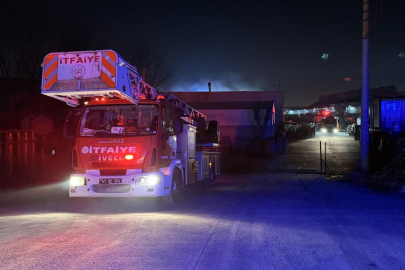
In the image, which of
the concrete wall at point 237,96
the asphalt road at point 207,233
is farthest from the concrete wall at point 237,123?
the asphalt road at point 207,233

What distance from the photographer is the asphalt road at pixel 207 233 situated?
5176 millimetres

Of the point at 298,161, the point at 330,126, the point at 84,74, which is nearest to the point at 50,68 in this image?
the point at 84,74

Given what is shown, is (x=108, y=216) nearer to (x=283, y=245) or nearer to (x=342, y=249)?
(x=283, y=245)

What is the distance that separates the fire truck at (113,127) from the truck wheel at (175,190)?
3cm

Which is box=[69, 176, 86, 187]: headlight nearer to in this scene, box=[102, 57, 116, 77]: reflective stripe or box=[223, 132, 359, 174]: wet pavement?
box=[102, 57, 116, 77]: reflective stripe

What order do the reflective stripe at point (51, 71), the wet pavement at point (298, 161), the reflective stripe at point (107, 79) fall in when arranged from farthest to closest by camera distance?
the wet pavement at point (298, 161) → the reflective stripe at point (51, 71) → the reflective stripe at point (107, 79)

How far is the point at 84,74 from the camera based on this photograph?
8234 millimetres

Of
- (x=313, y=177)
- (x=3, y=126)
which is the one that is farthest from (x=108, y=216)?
(x=3, y=126)

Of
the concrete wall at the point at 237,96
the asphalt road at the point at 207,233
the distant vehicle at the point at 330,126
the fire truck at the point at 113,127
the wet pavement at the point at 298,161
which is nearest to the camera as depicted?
the asphalt road at the point at 207,233

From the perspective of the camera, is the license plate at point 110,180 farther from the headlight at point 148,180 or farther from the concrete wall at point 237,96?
the concrete wall at point 237,96

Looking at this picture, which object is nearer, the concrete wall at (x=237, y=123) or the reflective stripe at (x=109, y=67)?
the reflective stripe at (x=109, y=67)

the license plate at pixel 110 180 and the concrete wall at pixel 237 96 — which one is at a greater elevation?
the concrete wall at pixel 237 96

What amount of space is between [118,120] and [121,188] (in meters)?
1.86

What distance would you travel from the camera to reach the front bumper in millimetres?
8430
